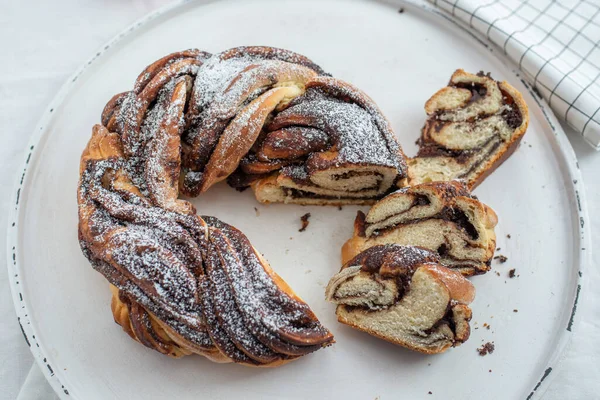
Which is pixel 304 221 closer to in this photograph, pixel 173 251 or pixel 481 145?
Answer: pixel 173 251

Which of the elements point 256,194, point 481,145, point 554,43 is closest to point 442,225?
point 481,145

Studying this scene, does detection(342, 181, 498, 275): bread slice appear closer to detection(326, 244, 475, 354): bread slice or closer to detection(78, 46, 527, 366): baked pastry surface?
detection(78, 46, 527, 366): baked pastry surface

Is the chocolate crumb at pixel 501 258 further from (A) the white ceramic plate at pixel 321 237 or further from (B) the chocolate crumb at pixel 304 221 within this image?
(B) the chocolate crumb at pixel 304 221

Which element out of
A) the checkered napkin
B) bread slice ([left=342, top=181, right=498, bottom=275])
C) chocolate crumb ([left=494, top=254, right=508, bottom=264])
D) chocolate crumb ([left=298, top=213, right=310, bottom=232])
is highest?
the checkered napkin

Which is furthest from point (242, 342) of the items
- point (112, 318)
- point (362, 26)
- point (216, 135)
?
point (362, 26)

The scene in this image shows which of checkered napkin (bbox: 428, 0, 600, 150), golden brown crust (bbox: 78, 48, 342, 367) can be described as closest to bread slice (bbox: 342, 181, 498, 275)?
golden brown crust (bbox: 78, 48, 342, 367)

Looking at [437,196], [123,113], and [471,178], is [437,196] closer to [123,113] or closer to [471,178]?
[471,178]

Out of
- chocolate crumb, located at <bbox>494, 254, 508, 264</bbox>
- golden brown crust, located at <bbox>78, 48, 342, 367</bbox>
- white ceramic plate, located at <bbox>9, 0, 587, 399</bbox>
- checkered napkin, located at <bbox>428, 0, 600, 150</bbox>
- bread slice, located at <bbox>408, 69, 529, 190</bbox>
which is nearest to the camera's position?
golden brown crust, located at <bbox>78, 48, 342, 367</bbox>

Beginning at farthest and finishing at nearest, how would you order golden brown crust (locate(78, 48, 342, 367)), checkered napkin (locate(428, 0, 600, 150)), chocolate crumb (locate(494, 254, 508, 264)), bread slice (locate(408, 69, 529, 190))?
checkered napkin (locate(428, 0, 600, 150)) → bread slice (locate(408, 69, 529, 190)) → chocolate crumb (locate(494, 254, 508, 264)) → golden brown crust (locate(78, 48, 342, 367))
